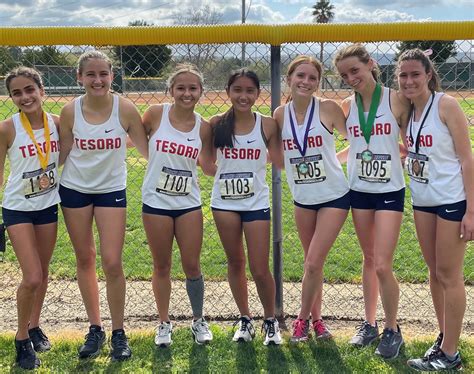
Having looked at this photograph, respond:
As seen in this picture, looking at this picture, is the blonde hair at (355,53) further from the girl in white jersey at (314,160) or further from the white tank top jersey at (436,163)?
the white tank top jersey at (436,163)

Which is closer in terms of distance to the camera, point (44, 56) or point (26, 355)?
point (26, 355)

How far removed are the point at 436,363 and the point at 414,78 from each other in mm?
1855

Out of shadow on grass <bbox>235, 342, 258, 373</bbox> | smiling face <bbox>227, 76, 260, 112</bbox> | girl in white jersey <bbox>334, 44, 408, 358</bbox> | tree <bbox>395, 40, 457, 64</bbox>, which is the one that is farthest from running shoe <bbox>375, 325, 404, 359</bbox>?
tree <bbox>395, 40, 457, 64</bbox>

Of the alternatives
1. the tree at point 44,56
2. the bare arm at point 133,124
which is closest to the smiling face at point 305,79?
the bare arm at point 133,124

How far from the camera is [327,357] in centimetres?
393

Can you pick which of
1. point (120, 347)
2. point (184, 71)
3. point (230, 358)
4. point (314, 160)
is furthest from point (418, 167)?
point (120, 347)

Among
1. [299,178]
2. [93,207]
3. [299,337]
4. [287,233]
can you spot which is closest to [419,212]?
[299,178]

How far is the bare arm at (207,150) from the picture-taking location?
13.0ft

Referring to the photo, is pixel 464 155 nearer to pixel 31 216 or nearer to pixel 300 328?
pixel 300 328

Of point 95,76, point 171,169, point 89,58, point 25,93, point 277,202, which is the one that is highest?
point 89,58

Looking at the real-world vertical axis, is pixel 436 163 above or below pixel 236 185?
above

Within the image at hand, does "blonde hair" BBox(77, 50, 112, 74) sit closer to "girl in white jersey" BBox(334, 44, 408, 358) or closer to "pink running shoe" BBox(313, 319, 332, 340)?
"girl in white jersey" BBox(334, 44, 408, 358)

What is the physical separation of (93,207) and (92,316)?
826 millimetres

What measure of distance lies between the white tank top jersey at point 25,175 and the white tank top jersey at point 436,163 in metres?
2.42
